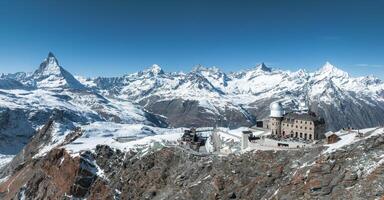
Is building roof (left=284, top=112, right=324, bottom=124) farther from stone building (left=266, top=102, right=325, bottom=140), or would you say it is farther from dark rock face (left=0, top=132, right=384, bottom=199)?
dark rock face (left=0, top=132, right=384, bottom=199)

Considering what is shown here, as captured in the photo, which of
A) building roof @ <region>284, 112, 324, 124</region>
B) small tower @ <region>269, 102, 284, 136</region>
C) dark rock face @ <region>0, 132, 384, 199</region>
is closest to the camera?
dark rock face @ <region>0, 132, 384, 199</region>

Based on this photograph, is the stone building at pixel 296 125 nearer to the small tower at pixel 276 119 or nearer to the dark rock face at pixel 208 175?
the small tower at pixel 276 119

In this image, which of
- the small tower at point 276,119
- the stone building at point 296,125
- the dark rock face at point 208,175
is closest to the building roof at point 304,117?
the stone building at point 296,125

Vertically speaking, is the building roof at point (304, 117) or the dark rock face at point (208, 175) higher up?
the building roof at point (304, 117)

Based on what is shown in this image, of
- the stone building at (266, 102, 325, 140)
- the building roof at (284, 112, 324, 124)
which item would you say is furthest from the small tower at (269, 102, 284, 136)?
the building roof at (284, 112, 324, 124)

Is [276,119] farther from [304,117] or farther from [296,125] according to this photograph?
[304,117]

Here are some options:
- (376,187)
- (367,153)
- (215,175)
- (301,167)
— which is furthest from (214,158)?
(376,187)
